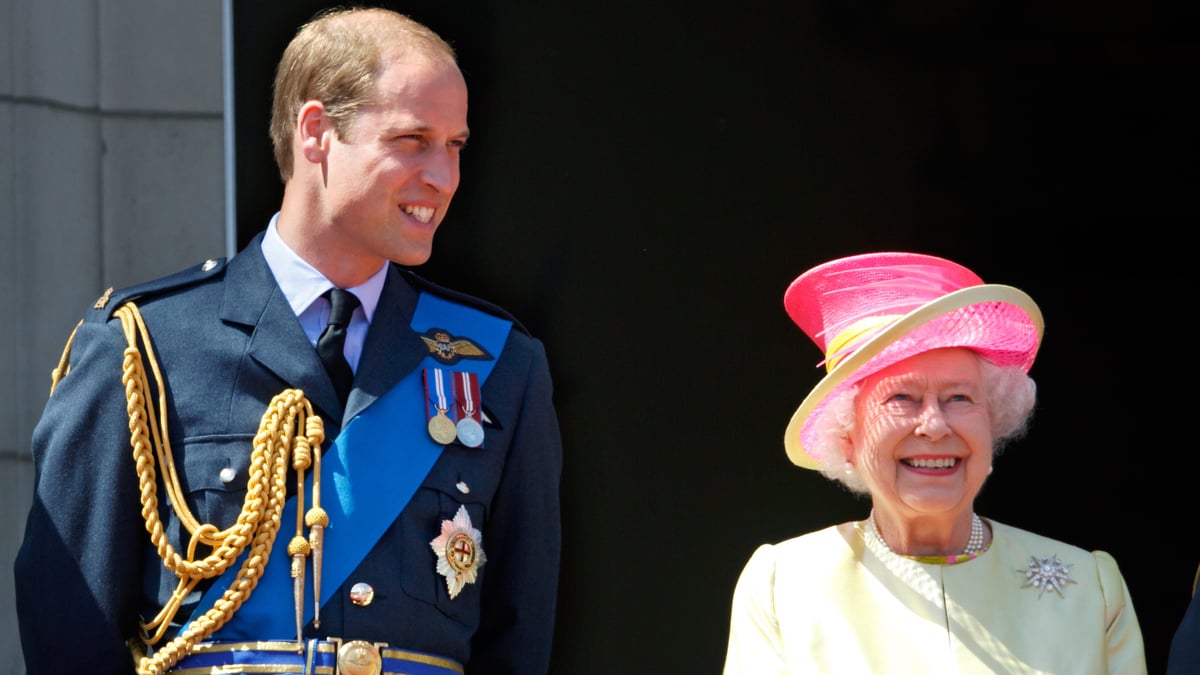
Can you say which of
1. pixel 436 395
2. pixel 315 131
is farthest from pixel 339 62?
pixel 436 395

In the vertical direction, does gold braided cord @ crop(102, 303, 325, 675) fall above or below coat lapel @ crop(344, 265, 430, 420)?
below

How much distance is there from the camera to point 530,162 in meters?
4.50

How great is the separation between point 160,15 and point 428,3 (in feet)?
2.16

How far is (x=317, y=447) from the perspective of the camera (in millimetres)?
3092

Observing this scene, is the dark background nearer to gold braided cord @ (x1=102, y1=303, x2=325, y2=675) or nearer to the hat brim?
the hat brim

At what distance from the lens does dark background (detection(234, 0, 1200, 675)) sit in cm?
456

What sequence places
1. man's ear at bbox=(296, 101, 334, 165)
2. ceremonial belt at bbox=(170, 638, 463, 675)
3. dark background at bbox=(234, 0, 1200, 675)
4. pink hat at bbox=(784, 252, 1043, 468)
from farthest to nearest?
dark background at bbox=(234, 0, 1200, 675) → pink hat at bbox=(784, 252, 1043, 468) → man's ear at bbox=(296, 101, 334, 165) → ceremonial belt at bbox=(170, 638, 463, 675)

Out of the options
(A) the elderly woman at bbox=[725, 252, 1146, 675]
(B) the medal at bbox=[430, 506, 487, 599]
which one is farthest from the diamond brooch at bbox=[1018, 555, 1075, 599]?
(B) the medal at bbox=[430, 506, 487, 599]

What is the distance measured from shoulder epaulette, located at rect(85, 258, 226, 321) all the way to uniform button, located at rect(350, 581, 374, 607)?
0.59 meters

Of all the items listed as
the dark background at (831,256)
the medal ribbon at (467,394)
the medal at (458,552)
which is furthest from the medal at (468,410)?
the dark background at (831,256)

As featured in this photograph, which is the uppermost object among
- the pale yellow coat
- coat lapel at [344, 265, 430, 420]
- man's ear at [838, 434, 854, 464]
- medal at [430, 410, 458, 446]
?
Result: coat lapel at [344, 265, 430, 420]

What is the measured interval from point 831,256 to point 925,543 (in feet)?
4.22

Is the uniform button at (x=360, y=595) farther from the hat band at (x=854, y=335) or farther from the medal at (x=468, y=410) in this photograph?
the hat band at (x=854, y=335)

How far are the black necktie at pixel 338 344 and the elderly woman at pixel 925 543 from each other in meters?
0.80
